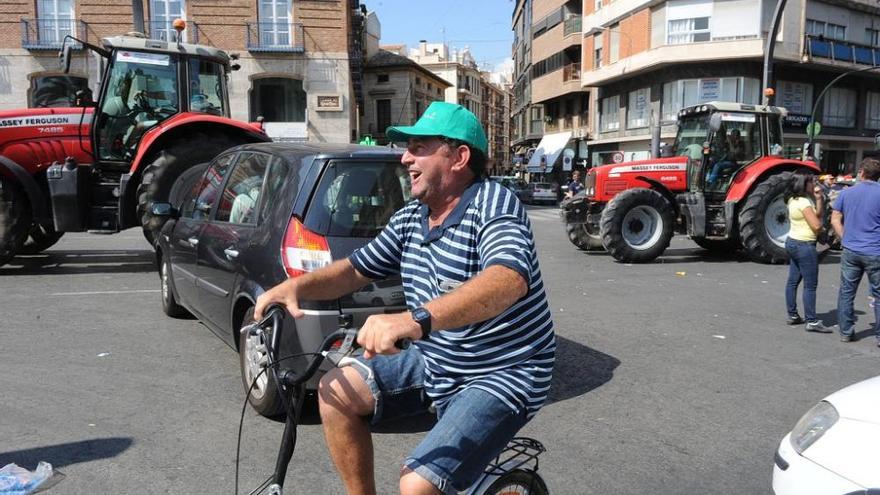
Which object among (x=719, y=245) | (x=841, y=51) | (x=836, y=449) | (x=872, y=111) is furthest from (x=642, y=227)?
(x=872, y=111)

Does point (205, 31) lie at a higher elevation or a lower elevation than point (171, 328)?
higher

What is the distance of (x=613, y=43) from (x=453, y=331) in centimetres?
3766

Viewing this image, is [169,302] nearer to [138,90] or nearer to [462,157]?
[138,90]

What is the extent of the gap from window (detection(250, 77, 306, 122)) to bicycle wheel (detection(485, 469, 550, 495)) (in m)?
27.7

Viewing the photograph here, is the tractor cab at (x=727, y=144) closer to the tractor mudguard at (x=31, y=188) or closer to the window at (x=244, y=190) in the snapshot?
the window at (x=244, y=190)

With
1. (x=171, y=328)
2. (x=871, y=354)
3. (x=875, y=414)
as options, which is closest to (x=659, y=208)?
(x=871, y=354)

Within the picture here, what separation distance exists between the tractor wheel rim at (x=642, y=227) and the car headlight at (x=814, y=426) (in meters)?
9.48

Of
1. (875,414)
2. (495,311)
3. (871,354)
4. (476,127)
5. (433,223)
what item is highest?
(476,127)

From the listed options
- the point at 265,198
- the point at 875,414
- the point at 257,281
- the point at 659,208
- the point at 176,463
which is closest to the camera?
the point at 875,414

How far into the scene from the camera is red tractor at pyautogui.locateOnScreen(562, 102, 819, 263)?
12.1m

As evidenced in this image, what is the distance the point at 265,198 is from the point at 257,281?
24.8 inches

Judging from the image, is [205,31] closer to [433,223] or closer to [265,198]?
[265,198]

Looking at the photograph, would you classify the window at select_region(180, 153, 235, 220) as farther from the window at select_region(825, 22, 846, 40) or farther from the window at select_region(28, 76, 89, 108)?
the window at select_region(825, 22, 846, 40)

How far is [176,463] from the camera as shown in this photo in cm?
370
